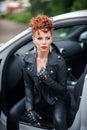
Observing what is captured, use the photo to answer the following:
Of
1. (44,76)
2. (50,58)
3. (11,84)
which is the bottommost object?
(11,84)

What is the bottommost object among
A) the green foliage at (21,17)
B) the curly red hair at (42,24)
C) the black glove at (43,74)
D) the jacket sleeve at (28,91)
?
the green foliage at (21,17)

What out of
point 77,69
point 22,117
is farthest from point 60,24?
point 77,69

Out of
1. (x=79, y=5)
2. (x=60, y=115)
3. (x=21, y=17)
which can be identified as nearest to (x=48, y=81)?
(x=60, y=115)

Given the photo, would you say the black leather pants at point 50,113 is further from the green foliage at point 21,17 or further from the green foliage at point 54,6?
the green foliage at point 21,17

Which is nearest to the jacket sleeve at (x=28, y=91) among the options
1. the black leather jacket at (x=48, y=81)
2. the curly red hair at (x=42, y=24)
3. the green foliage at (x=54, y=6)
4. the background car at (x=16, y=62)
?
the black leather jacket at (x=48, y=81)

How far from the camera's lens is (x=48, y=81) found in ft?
10.9

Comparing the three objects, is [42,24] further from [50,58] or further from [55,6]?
[55,6]

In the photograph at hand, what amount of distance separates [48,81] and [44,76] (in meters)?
0.04

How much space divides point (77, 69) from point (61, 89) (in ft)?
4.51

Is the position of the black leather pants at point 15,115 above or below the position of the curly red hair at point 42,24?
below

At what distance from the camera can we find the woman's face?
3.29 metres

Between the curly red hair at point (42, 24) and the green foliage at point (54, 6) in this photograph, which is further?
the green foliage at point (54, 6)

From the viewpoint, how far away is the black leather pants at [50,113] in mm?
3395

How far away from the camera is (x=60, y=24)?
361cm
